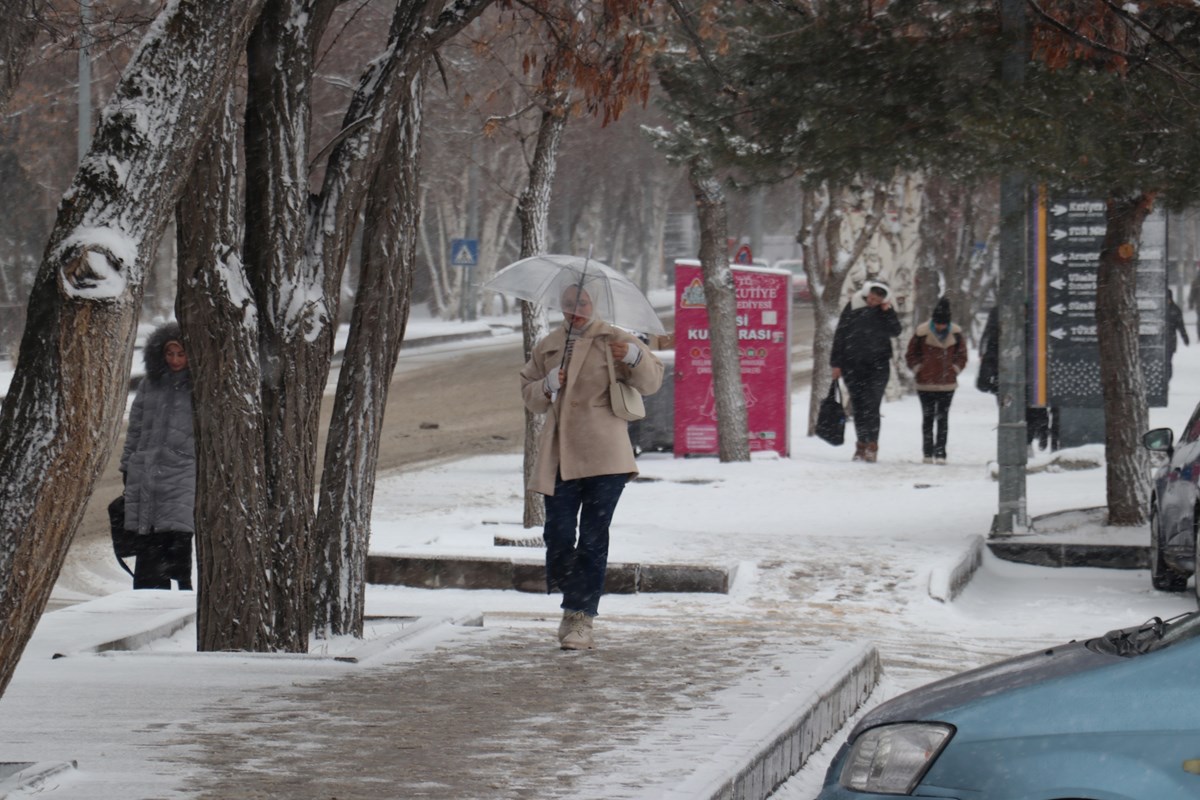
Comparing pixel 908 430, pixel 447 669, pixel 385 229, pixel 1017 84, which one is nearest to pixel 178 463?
pixel 385 229

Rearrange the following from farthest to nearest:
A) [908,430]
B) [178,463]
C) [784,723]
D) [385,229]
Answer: [908,430], [178,463], [385,229], [784,723]

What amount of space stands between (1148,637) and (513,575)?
22.9ft

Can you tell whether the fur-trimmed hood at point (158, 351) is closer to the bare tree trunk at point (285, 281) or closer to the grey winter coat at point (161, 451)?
the grey winter coat at point (161, 451)

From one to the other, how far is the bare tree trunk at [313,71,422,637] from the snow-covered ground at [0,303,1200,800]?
95 centimetres

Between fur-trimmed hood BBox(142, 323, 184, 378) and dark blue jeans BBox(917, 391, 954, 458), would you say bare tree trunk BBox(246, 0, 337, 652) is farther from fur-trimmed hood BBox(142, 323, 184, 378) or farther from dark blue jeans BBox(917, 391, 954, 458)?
dark blue jeans BBox(917, 391, 954, 458)

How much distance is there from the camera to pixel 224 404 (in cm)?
701

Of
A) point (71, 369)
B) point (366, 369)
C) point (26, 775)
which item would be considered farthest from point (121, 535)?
point (71, 369)

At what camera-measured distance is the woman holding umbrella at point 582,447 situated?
796cm

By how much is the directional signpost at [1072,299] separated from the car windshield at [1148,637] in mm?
12785

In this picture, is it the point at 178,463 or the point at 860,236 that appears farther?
the point at 860,236

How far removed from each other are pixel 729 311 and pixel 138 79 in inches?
543

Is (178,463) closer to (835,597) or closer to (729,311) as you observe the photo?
(835,597)

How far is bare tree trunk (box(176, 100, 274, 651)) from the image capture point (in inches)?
269

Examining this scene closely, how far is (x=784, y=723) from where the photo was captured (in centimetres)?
592
